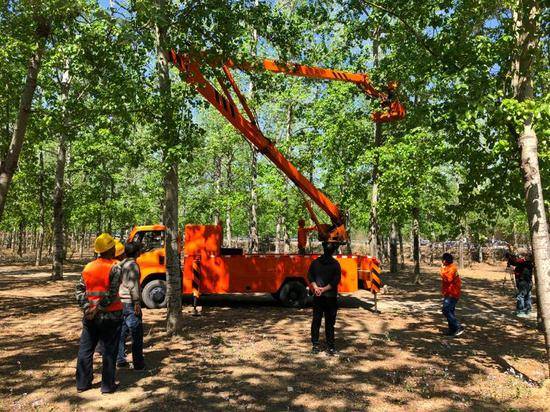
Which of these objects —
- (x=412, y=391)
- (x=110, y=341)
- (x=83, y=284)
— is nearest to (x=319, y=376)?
(x=412, y=391)

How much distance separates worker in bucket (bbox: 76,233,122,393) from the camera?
5.65 m

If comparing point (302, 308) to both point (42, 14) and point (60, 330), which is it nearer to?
point (60, 330)

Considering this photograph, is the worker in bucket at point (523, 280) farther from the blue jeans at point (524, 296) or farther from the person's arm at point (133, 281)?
the person's arm at point (133, 281)

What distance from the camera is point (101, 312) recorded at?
566cm

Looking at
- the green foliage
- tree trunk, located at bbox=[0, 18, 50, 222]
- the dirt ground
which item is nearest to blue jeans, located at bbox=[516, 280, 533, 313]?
the dirt ground

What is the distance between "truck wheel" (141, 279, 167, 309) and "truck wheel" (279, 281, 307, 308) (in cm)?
349

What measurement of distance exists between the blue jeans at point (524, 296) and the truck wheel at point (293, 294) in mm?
6173

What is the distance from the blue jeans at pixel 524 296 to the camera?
1229 centimetres

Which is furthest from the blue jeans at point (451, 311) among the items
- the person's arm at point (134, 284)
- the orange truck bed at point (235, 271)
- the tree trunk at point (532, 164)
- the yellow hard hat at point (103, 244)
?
the yellow hard hat at point (103, 244)

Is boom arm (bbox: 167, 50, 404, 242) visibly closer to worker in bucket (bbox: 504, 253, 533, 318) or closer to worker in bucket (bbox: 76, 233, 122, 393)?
worker in bucket (bbox: 76, 233, 122, 393)

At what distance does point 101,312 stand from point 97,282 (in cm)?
39

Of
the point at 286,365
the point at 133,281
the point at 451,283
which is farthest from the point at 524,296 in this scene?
the point at 133,281

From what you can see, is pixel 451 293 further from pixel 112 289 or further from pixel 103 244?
pixel 103 244

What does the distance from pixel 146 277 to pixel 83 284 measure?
7.24m
